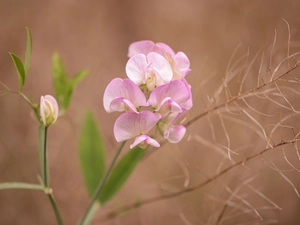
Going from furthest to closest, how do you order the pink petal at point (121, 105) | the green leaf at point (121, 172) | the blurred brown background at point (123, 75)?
1. the blurred brown background at point (123, 75)
2. the green leaf at point (121, 172)
3. the pink petal at point (121, 105)

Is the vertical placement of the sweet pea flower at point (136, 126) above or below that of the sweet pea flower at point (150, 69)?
below

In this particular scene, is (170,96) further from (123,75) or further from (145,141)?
(123,75)

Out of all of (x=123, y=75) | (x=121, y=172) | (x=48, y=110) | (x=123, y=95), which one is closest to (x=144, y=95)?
(x=123, y=95)

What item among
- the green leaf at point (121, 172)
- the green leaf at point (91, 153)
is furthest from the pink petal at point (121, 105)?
the green leaf at point (91, 153)

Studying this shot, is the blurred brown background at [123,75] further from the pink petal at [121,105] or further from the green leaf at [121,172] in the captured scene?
the pink petal at [121,105]

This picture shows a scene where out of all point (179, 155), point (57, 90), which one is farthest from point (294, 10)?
point (57, 90)

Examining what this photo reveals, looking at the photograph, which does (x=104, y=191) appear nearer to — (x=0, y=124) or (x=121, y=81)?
(x=121, y=81)

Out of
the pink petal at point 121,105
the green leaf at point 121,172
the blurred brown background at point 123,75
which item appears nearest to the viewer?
the pink petal at point 121,105
